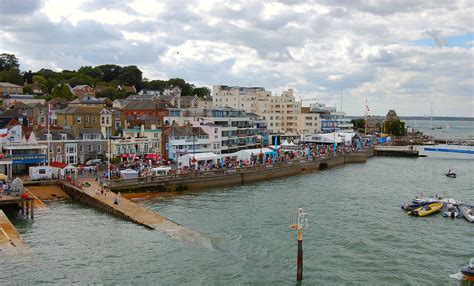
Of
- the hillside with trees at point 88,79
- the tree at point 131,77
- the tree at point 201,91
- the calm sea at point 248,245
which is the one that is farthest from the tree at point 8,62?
the calm sea at point 248,245

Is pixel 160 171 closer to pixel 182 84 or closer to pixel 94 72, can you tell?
pixel 182 84

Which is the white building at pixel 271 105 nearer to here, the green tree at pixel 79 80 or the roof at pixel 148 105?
the green tree at pixel 79 80

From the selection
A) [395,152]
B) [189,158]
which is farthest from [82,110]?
[395,152]

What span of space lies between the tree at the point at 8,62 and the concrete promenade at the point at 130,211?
109 meters

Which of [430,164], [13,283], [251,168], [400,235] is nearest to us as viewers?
[13,283]

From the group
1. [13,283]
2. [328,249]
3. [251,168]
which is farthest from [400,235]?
[251,168]

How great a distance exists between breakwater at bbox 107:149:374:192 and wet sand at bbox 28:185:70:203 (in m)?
4.70

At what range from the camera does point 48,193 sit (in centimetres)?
4978

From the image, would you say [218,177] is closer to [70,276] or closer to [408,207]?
[408,207]

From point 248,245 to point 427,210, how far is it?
2082 centimetres

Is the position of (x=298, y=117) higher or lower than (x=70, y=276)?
Answer: higher

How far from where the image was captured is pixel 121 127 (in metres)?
77.7

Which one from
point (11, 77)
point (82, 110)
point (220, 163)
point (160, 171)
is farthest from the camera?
point (11, 77)

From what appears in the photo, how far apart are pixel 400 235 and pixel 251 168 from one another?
31.4m
